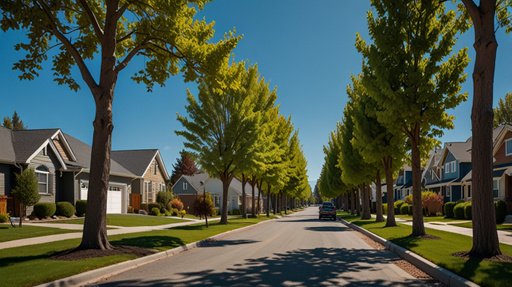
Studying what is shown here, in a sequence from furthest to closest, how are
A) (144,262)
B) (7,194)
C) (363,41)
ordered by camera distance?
(7,194)
(363,41)
(144,262)

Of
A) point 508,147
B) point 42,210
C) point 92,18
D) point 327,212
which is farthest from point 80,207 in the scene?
point 508,147

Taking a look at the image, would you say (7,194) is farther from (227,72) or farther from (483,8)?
(483,8)

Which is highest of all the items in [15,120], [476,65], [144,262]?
[15,120]

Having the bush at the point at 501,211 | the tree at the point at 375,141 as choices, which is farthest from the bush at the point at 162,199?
the bush at the point at 501,211

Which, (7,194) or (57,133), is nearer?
(7,194)

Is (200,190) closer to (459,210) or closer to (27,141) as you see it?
(27,141)

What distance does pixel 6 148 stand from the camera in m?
29.6

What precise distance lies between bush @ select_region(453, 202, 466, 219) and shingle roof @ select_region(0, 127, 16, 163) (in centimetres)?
3093

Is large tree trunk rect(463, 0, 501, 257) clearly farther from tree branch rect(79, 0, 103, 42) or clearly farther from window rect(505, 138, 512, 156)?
window rect(505, 138, 512, 156)

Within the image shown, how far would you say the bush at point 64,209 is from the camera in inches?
1248

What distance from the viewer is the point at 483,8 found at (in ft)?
39.8

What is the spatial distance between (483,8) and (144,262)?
11.1 metres

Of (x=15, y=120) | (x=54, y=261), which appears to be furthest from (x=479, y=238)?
(x=15, y=120)

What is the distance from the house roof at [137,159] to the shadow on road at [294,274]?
1471 inches
